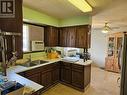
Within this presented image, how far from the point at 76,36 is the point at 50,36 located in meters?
0.92

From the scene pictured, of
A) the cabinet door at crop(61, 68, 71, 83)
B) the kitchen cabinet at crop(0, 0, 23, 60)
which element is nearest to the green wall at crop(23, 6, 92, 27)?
the cabinet door at crop(61, 68, 71, 83)

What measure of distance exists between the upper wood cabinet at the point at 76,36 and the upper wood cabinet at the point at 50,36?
0.88 feet

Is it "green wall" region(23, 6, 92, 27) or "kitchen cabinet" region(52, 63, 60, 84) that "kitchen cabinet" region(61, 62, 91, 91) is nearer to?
"kitchen cabinet" region(52, 63, 60, 84)

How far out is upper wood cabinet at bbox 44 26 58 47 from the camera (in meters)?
3.80

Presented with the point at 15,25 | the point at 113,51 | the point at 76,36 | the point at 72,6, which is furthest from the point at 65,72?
the point at 113,51

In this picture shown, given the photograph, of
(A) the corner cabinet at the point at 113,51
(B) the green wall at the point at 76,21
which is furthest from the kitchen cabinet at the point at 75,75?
(A) the corner cabinet at the point at 113,51

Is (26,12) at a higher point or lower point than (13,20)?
higher

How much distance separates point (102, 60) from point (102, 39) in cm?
126

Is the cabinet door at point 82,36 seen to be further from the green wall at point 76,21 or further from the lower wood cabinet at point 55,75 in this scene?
the lower wood cabinet at point 55,75

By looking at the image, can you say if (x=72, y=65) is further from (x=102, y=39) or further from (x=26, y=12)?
(x=102, y=39)

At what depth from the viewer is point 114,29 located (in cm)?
595

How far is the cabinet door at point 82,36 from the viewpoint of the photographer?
339cm

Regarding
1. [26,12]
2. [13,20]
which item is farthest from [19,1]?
[26,12]

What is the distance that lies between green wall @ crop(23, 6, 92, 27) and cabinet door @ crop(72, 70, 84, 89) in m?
1.61
